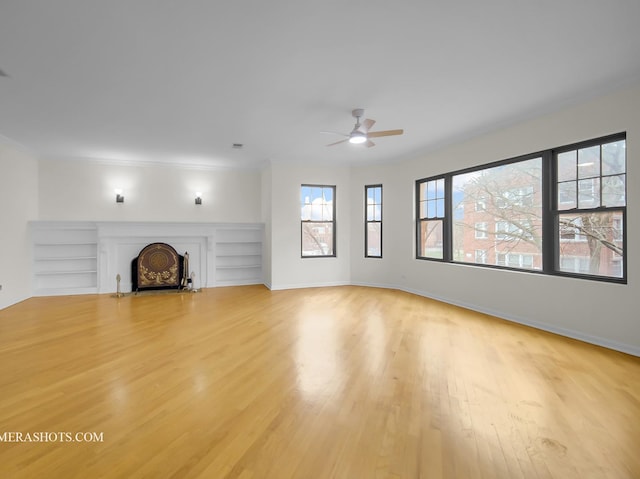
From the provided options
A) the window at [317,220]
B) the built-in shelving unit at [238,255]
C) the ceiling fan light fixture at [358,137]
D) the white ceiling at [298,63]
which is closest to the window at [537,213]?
the white ceiling at [298,63]

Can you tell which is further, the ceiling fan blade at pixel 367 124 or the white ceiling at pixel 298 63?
the ceiling fan blade at pixel 367 124

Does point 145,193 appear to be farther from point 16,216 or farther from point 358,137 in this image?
point 358,137

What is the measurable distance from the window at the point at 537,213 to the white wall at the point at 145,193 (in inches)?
156

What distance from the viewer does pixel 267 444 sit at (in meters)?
1.81

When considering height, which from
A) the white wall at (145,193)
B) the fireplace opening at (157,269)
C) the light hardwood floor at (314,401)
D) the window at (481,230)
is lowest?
the light hardwood floor at (314,401)

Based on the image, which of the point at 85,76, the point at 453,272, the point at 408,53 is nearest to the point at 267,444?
the point at 408,53

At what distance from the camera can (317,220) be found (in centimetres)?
695

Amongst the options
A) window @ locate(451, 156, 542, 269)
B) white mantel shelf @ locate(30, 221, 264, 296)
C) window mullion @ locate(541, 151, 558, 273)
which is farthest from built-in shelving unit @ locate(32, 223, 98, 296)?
window mullion @ locate(541, 151, 558, 273)

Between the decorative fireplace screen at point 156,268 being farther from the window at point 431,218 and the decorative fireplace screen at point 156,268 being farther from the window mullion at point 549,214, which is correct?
the window mullion at point 549,214

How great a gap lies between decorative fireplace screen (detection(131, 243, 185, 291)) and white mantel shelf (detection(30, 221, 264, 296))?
245mm

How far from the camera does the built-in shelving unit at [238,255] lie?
7.09 meters

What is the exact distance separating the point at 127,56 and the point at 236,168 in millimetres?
4402

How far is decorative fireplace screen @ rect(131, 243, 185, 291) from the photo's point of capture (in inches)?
248

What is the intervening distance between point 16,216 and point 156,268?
233cm
